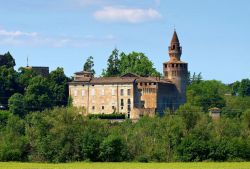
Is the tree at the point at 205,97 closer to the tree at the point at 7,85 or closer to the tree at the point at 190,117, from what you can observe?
the tree at the point at 7,85

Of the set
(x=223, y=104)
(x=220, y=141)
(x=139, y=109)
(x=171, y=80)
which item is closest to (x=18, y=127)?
(x=220, y=141)

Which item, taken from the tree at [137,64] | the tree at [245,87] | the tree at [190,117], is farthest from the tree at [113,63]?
the tree at [190,117]

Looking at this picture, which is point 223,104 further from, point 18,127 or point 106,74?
point 18,127

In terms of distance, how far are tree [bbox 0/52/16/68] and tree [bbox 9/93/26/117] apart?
1439cm

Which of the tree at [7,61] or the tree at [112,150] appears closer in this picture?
the tree at [112,150]

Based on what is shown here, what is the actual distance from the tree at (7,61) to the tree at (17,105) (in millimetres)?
14385

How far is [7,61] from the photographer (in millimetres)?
105750

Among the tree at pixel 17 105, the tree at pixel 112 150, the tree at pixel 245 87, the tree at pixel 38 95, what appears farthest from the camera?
the tree at pixel 245 87

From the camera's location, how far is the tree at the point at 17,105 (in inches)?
3524

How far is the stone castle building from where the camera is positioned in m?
94.3

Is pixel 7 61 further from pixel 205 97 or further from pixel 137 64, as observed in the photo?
pixel 205 97

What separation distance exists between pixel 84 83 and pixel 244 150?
45.0m

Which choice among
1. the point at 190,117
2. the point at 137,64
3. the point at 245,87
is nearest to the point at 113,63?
the point at 137,64

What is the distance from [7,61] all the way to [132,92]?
1983 centimetres
